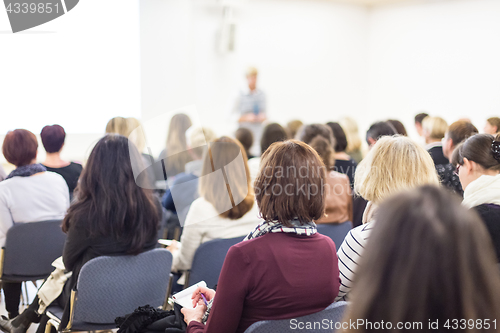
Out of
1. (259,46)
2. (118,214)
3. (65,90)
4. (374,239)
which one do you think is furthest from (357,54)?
(374,239)

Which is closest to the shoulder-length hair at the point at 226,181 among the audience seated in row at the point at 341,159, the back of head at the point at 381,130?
the audience seated in row at the point at 341,159

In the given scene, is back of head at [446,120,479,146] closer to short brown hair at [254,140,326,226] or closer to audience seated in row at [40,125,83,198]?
short brown hair at [254,140,326,226]

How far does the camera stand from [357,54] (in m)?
8.31

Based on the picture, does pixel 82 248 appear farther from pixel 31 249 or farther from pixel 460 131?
pixel 460 131

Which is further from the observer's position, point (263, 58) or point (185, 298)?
point (263, 58)

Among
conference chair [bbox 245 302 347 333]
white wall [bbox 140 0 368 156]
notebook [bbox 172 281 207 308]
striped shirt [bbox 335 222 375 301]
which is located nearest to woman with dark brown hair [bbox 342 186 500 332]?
conference chair [bbox 245 302 347 333]

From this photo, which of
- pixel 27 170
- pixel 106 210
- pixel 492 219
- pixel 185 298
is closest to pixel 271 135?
pixel 27 170

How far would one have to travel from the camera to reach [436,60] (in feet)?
24.2

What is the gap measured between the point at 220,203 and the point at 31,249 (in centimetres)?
115

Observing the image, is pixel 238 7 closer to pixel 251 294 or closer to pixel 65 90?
pixel 65 90

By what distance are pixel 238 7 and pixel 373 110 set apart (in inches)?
131

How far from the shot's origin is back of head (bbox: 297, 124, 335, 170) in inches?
110

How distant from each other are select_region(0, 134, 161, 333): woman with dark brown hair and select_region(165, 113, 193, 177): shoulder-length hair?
0.17 m

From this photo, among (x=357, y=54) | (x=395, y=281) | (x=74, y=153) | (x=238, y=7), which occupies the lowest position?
(x=74, y=153)
